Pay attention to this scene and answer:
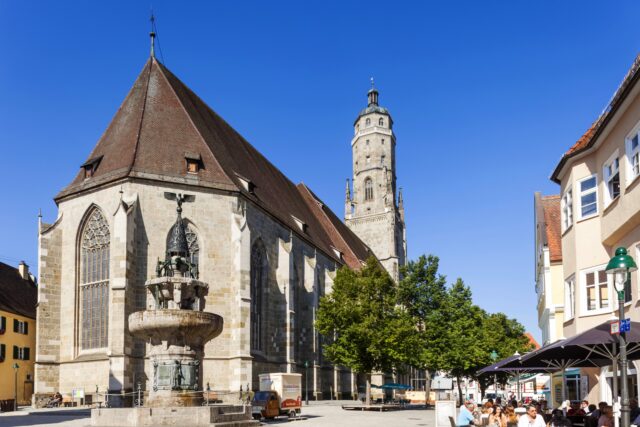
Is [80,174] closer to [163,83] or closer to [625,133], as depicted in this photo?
[163,83]

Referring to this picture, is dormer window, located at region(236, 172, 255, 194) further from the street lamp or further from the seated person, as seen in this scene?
the street lamp

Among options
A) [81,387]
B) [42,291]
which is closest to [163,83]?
[42,291]

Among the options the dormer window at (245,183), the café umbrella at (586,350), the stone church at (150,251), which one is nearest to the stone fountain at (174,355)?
the café umbrella at (586,350)

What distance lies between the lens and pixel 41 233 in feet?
117

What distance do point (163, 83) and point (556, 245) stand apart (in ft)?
75.2

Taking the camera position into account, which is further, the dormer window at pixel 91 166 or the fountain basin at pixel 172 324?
the dormer window at pixel 91 166

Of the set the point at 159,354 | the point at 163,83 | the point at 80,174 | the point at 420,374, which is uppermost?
the point at 163,83

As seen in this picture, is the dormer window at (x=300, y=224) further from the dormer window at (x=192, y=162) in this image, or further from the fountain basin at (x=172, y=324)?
the fountain basin at (x=172, y=324)

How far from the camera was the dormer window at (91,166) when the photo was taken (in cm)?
3592

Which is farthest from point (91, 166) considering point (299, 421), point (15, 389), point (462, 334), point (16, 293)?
point (462, 334)

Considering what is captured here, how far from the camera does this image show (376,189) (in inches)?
3093

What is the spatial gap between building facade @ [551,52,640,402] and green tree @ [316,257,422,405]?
54.7 ft

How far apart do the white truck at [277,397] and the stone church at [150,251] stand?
255 centimetres

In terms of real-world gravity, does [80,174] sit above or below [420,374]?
above
